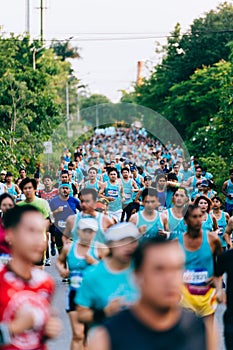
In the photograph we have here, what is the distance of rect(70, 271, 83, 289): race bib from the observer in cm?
912

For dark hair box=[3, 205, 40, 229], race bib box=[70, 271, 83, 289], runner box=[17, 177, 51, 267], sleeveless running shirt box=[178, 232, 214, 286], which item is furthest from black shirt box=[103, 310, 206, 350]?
runner box=[17, 177, 51, 267]

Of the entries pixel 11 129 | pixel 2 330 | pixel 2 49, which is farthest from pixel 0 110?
pixel 2 330

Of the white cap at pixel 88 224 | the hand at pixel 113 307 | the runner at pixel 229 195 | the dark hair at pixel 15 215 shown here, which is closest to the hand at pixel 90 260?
the white cap at pixel 88 224

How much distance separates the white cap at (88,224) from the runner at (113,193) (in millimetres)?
9309

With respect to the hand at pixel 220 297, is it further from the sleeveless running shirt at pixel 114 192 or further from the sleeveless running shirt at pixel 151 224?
the sleeveless running shirt at pixel 114 192

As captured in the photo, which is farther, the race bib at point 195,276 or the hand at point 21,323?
the race bib at point 195,276

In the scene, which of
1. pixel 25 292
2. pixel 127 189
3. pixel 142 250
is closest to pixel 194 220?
pixel 25 292

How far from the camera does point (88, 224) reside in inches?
393

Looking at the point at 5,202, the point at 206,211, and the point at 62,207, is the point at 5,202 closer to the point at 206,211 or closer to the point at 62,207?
the point at 206,211

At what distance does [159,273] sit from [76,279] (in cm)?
464

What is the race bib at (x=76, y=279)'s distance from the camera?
9117 millimetres

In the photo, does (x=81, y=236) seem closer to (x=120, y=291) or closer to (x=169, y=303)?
(x=120, y=291)

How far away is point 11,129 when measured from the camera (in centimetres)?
3947

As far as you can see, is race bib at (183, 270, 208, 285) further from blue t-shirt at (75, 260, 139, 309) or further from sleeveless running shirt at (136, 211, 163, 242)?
sleeveless running shirt at (136, 211, 163, 242)
